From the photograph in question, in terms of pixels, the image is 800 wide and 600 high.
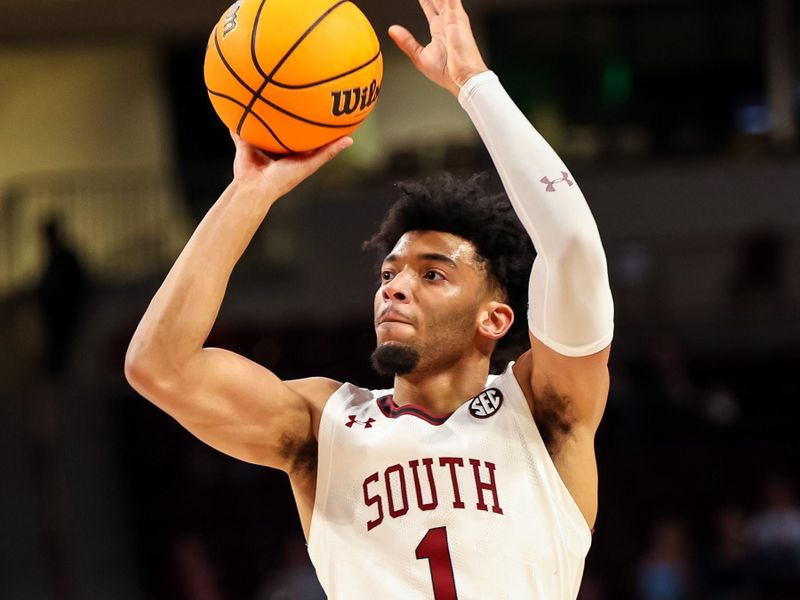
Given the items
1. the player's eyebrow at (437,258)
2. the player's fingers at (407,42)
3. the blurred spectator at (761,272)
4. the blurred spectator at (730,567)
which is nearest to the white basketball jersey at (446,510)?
the player's eyebrow at (437,258)

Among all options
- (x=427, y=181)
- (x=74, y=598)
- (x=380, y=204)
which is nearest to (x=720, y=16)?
(x=380, y=204)

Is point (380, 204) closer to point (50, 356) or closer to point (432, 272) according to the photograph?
point (50, 356)

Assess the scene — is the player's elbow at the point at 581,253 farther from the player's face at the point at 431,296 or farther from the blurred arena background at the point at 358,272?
the blurred arena background at the point at 358,272

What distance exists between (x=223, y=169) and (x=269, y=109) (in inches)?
442

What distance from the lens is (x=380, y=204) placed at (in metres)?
12.9

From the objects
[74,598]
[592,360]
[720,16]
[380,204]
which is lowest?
[74,598]

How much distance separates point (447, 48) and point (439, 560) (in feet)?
4.60

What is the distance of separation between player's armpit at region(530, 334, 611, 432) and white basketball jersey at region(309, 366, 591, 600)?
119 mm

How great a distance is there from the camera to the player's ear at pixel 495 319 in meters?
3.65

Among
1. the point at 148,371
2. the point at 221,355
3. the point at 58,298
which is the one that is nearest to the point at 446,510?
the point at 221,355

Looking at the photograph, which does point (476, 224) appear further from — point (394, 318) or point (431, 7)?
point (431, 7)

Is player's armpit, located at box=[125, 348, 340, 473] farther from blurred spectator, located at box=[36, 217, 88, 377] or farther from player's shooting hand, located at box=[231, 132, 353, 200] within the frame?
blurred spectator, located at box=[36, 217, 88, 377]

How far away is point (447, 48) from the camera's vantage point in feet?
11.4

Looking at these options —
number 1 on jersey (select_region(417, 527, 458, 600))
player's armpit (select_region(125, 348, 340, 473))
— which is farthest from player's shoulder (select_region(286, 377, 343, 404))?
number 1 on jersey (select_region(417, 527, 458, 600))
